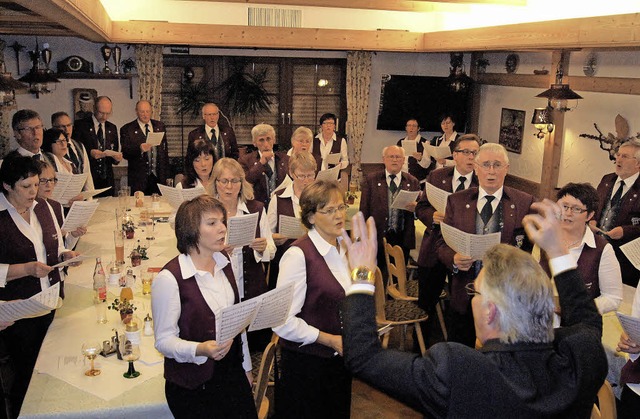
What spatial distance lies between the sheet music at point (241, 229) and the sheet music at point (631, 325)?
229 cm

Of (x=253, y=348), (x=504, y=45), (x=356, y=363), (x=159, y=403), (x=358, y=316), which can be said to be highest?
(x=504, y=45)

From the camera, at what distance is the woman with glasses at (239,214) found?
182 inches

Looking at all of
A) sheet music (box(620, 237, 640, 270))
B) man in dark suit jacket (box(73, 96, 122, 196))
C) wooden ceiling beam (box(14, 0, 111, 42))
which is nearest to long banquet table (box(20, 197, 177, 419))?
→ wooden ceiling beam (box(14, 0, 111, 42))

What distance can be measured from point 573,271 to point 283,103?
32.0ft

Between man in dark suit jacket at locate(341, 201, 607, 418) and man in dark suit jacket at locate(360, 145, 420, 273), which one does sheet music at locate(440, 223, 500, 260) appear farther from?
man in dark suit jacket at locate(360, 145, 420, 273)

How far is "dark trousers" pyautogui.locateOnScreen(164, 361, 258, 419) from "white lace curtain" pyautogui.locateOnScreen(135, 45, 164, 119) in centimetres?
846

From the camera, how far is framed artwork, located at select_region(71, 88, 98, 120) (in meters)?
10.8

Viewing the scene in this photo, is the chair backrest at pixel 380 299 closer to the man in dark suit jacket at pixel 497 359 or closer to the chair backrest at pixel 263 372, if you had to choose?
the chair backrest at pixel 263 372

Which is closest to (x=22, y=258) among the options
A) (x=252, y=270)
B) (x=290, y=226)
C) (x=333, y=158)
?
(x=252, y=270)

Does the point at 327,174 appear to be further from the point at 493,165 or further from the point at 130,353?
the point at 130,353

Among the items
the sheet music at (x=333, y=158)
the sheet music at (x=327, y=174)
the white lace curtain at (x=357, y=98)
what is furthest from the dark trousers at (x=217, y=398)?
the white lace curtain at (x=357, y=98)

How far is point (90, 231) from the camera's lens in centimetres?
642

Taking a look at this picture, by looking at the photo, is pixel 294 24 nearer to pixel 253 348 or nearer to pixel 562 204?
pixel 253 348

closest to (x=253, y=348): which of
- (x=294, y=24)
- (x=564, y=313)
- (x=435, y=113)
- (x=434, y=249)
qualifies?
(x=434, y=249)
